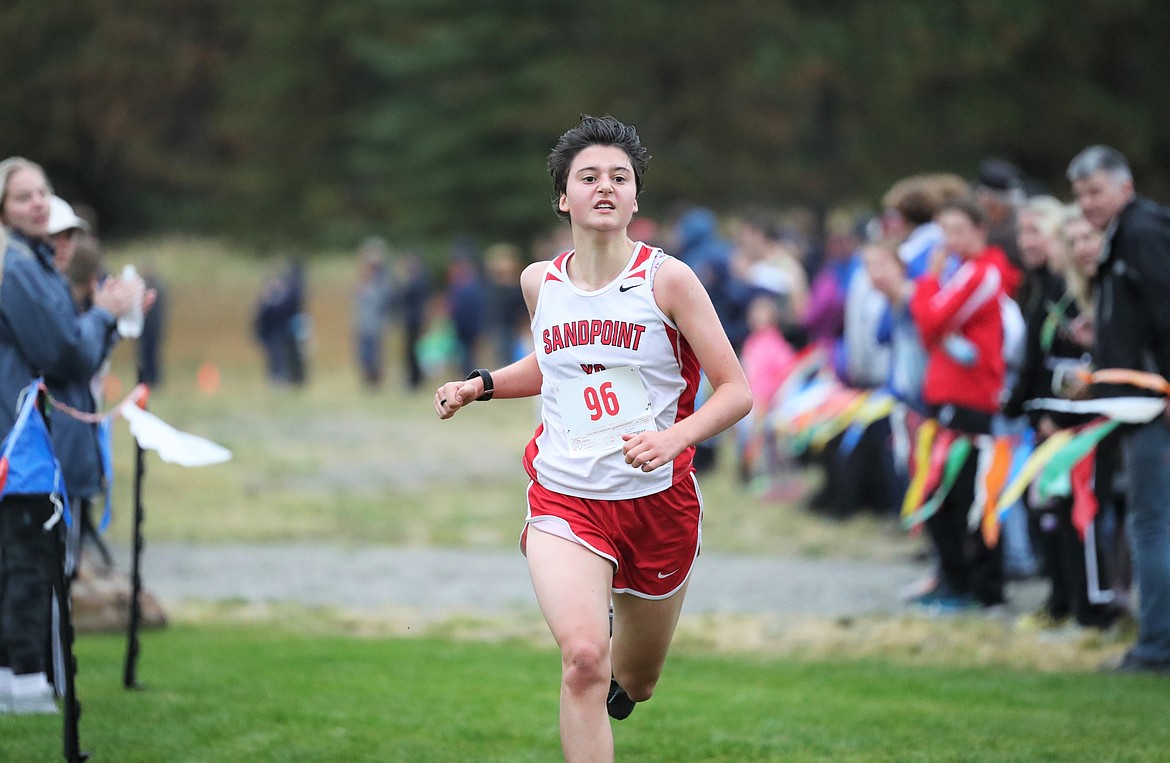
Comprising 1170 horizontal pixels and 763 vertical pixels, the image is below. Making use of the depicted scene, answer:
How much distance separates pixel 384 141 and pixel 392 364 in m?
13.9

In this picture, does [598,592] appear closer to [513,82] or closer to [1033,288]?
[1033,288]

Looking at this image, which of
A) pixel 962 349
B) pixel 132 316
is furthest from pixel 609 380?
pixel 962 349

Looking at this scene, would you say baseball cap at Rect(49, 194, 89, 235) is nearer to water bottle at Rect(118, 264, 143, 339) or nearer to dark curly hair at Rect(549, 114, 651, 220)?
water bottle at Rect(118, 264, 143, 339)

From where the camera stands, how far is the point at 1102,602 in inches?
342

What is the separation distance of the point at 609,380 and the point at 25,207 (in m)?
3.05

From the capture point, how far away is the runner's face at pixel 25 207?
678 cm

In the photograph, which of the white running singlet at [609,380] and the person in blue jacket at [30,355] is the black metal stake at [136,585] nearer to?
the person in blue jacket at [30,355]

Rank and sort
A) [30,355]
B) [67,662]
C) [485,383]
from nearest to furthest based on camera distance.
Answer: [485,383] → [67,662] → [30,355]

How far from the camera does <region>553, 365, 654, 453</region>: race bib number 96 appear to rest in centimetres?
521

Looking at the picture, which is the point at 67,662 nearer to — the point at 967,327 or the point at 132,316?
the point at 132,316

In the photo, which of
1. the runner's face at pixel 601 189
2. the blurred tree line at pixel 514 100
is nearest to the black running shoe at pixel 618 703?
the runner's face at pixel 601 189

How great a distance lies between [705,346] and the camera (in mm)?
5188

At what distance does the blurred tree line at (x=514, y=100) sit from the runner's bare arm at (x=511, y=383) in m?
33.2

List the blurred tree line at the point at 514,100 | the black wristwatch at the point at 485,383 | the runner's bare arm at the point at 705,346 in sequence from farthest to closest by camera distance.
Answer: the blurred tree line at the point at 514,100, the black wristwatch at the point at 485,383, the runner's bare arm at the point at 705,346
